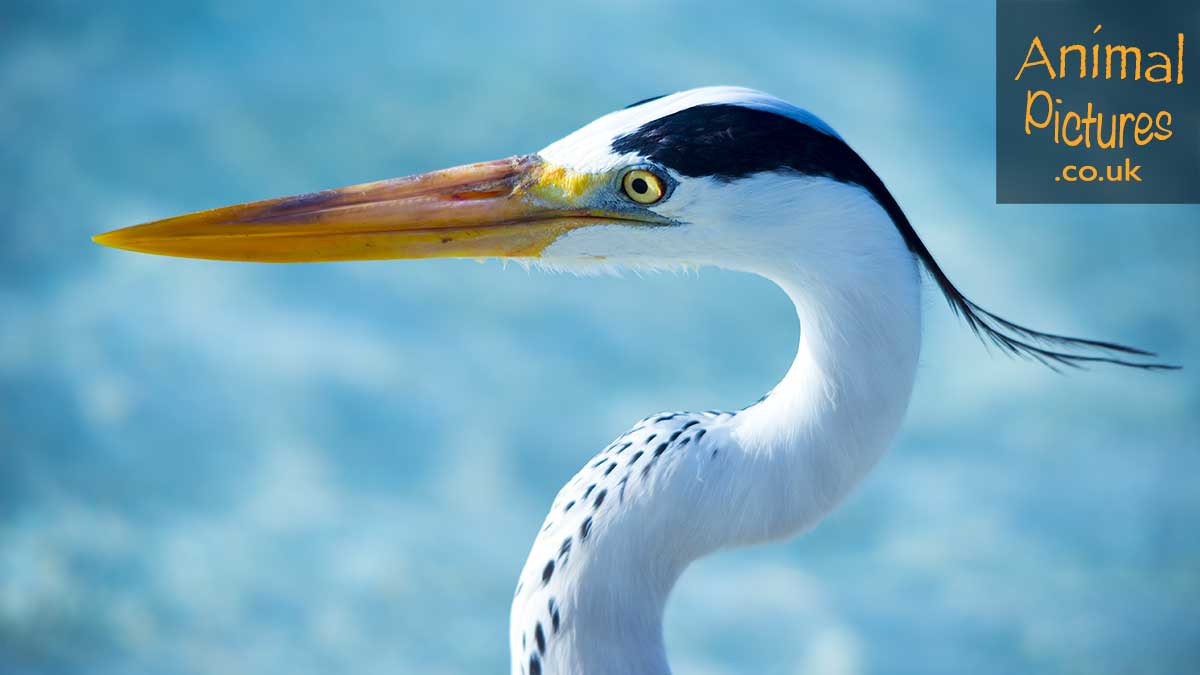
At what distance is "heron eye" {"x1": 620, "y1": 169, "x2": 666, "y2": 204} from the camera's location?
4.19ft

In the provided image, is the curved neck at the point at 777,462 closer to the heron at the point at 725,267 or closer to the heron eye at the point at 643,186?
the heron at the point at 725,267

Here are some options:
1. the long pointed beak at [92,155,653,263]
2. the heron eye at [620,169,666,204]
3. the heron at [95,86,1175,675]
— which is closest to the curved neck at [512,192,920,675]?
the heron at [95,86,1175,675]

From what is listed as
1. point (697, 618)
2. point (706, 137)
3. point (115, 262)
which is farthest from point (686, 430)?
point (115, 262)

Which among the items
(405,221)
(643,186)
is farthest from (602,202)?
(405,221)

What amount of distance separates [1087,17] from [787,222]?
4317 millimetres

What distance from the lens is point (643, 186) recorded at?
4.24ft

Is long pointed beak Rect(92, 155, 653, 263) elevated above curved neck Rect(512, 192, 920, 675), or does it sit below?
above

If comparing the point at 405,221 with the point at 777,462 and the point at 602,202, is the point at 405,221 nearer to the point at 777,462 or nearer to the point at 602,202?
the point at 602,202

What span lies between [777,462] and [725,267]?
0.21m

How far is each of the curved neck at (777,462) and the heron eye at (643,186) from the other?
5.1 inches

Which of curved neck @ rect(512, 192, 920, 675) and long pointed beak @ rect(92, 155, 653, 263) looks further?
long pointed beak @ rect(92, 155, 653, 263)

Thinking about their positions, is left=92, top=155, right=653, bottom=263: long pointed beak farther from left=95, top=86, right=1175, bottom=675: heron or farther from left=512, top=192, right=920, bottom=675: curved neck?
left=512, top=192, right=920, bottom=675: curved neck

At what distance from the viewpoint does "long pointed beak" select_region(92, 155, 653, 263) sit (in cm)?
135

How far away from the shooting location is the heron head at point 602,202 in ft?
4.05
